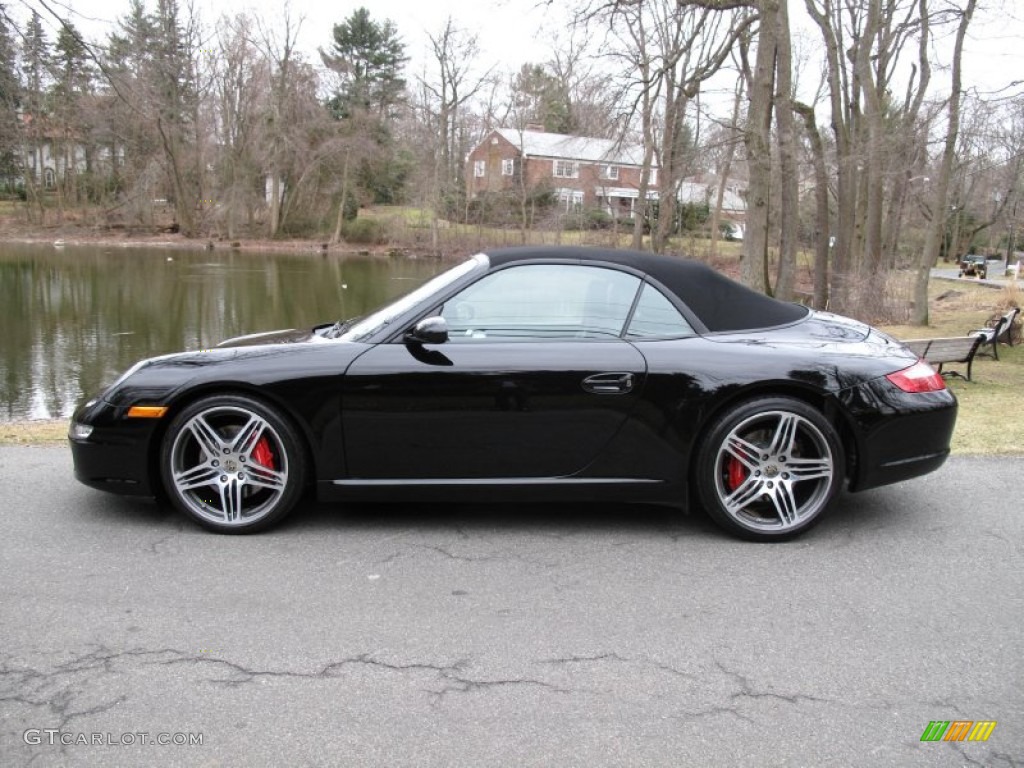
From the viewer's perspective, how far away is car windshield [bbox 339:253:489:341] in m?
4.34

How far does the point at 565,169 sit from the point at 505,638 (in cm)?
5879

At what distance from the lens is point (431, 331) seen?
4.09m

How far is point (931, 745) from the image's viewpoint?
2.55 metres

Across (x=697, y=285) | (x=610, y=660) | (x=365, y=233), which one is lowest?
(x=610, y=660)

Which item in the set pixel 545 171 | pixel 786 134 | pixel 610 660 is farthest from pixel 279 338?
pixel 545 171

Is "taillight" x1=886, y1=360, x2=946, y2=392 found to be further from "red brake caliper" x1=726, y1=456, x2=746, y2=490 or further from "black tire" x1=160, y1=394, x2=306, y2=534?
"black tire" x1=160, y1=394, x2=306, y2=534

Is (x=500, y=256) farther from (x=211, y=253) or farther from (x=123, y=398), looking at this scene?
(x=211, y=253)

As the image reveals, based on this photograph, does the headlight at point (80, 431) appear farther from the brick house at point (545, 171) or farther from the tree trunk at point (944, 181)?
the brick house at point (545, 171)

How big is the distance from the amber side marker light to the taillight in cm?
362

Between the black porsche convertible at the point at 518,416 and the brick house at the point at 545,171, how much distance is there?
45.9 metres

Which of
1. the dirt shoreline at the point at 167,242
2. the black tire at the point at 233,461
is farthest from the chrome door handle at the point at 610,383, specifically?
the dirt shoreline at the point at 167,242

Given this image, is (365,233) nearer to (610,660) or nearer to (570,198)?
(570,198)
